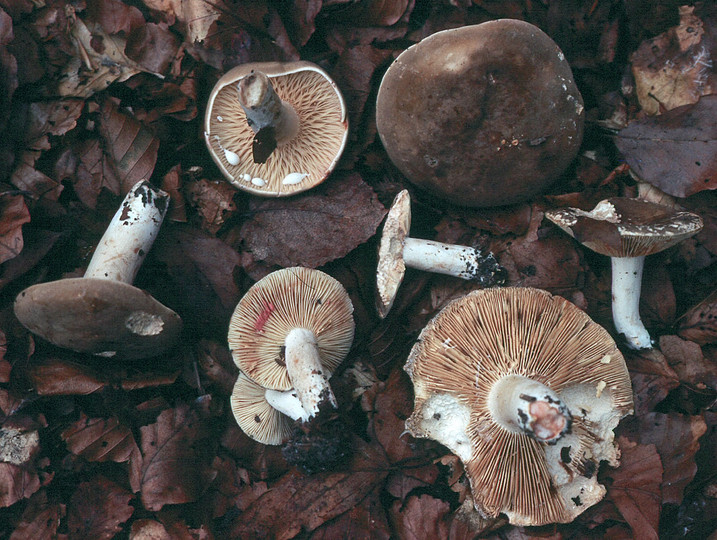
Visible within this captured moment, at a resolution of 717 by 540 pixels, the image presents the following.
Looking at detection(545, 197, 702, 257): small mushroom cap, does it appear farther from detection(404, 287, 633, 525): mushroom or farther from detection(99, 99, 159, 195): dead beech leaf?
detection(99, 99, 159, 195): dead beech leaf

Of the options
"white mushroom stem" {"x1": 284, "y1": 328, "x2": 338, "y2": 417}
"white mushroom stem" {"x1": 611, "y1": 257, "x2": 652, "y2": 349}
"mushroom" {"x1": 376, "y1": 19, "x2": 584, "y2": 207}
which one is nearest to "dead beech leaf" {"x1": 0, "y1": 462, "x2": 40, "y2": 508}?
"white mushroom stem" {"x1": 284, "y1": 328, "x2": 338, "y2": 417}

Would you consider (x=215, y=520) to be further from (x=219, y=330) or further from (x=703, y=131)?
(x=703, y=131)

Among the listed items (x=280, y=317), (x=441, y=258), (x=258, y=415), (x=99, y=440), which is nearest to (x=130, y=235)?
(x=280, y=317)

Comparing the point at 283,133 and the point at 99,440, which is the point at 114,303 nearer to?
the point at 99,440

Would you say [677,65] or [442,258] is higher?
[677,65]

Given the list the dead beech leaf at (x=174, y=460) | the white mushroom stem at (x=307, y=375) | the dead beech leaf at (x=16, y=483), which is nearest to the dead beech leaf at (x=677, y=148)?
the white mushroom stem at (x=307, y=375)

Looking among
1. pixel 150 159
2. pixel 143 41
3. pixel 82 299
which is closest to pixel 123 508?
pixel 82 299
